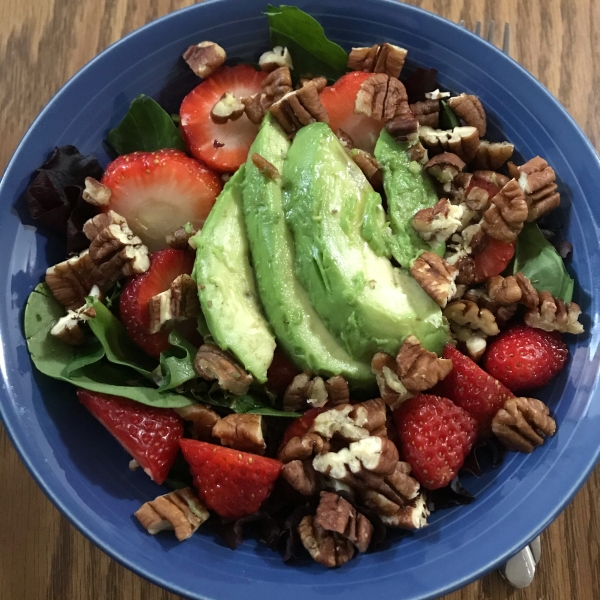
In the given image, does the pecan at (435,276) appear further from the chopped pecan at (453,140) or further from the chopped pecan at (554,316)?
the chopped pecan at (453,140)

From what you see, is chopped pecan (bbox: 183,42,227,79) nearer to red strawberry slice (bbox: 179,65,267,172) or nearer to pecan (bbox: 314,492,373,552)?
red strawberry slice (bbox: 179,65,267,172)

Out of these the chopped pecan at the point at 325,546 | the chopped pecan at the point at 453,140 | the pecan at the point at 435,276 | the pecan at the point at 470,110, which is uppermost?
the pecan at the point at 470,110

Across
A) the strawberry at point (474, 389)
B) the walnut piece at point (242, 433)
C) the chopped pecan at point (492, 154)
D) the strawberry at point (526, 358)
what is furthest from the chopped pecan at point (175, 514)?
the chopped pecan at point (492, 154)

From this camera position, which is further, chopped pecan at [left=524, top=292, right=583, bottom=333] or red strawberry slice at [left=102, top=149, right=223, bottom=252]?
red strawberry slice at [left=102, top=149, right=223, bottom=252]

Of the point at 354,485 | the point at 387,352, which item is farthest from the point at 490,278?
the point at 354,485

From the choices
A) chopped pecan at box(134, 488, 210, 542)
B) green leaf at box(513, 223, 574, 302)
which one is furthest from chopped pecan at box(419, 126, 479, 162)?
chopped pecan at box(134, 488, 210, 542)

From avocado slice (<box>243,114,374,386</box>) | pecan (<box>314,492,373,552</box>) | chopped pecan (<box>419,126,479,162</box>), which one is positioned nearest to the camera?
pecan (<box>314,492,373,552</box>)
